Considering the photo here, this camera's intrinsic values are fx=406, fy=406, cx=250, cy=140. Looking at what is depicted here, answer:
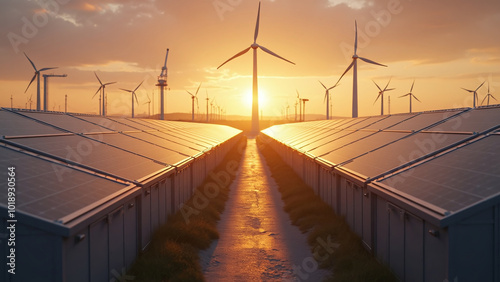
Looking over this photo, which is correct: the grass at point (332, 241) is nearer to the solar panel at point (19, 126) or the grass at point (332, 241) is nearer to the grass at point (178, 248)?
the grass at point (178, 248)

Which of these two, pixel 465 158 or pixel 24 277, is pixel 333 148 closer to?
pixel 465 158

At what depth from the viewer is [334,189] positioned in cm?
2025

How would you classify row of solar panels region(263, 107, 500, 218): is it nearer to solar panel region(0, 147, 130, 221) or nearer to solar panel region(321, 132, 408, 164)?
solar panel region(321, 132, 408, 164)

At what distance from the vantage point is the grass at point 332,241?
12.3 meters

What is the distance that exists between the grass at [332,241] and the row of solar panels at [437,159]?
8.05 ft

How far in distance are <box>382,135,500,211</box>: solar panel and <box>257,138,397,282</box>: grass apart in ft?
8.84

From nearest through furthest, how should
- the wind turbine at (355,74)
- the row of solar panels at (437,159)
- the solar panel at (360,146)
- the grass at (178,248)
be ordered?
the row of solar panels at (437,159) → the grass at (178,248) → the solar panel at (360,146) → the wind turbine at (355,74)

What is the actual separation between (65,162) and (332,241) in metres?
10.4

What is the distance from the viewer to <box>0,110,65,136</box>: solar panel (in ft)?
47.1

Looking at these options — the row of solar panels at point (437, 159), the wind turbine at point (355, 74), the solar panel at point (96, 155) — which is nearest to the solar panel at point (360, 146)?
the row of solar panels at point (437, 159)

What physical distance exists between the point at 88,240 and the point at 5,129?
23.5ft

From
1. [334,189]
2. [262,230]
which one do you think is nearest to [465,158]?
[334,189]

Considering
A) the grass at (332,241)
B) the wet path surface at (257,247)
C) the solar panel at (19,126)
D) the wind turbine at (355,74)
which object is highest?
the wind turbine at (355,74)

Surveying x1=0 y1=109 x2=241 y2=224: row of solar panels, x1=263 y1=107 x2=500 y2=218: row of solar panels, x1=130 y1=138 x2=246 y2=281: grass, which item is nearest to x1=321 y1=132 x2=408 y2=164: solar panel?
x1=263 y1=107 x2=500 y2=218: row of solar panels
